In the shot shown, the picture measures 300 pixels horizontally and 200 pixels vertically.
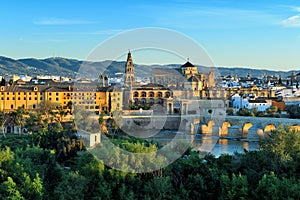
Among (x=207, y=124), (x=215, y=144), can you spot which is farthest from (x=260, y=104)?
(x=215, y=144)

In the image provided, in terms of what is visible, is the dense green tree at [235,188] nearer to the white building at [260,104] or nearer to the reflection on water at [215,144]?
the reflection on water at [215,144]

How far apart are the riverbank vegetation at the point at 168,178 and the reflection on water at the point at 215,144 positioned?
20.3ft

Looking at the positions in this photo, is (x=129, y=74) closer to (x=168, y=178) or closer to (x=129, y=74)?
(x=129, y=74)

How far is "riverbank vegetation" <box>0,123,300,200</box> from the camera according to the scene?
6.82 meters

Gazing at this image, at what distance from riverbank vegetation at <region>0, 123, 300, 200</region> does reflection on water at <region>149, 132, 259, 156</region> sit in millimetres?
6188

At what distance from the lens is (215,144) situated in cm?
1725

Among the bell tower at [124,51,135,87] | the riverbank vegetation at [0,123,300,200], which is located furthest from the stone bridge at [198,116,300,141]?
the riverbank vegetation at [0,123,300,200]

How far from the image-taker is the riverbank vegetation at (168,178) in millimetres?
6816

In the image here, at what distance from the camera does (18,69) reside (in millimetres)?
66188

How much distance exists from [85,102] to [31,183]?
15467 millimetres

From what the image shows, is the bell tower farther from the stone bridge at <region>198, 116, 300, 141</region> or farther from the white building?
the stone bridge at <region>198, 116, 300, 141</region>

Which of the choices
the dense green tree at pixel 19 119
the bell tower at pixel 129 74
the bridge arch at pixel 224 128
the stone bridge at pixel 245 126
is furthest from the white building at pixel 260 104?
the dense green tree at pixel 19 119

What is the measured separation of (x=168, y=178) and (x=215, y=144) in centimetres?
1034

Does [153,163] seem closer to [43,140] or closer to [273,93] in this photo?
[43,140]
